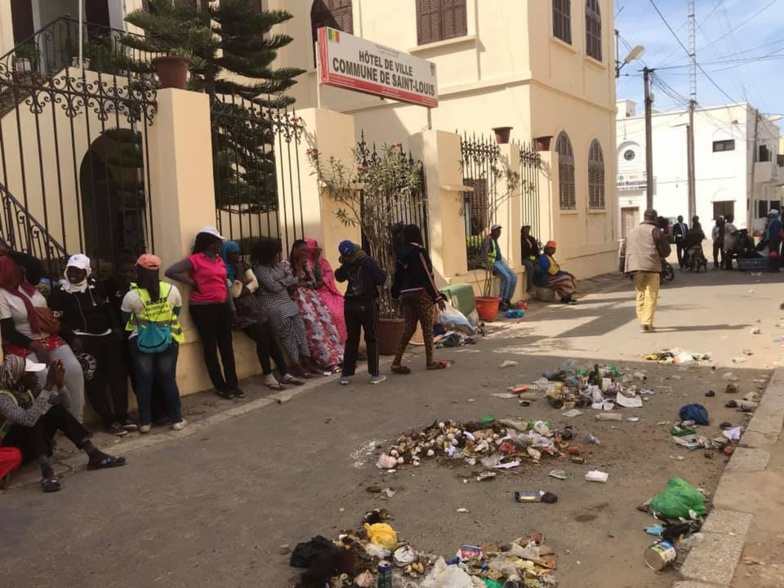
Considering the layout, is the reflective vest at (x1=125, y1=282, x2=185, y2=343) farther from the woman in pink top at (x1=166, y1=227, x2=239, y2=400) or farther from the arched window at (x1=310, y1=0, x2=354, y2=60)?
the arched window at (x1=310, y1=0, x2=354, y2=60)

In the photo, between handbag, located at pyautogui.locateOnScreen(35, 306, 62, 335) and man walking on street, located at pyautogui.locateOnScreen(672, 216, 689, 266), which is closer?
handbag, located at pyautogui.locateOnScreen(35, 306, 62, 335)

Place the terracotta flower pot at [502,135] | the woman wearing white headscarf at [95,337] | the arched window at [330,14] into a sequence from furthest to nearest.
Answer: the arched window at [330,14], the terracotta flower pot at [502,135], the woman wearing white headscarf at [95,337]

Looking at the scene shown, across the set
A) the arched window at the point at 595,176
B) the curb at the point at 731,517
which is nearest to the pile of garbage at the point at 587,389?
the curb at the point at 731,517

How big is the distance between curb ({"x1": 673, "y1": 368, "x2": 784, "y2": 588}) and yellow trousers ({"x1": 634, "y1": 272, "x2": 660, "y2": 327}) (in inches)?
160

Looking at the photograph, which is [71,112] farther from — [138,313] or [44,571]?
[44,571]

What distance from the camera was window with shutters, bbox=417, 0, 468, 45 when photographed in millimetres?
15141

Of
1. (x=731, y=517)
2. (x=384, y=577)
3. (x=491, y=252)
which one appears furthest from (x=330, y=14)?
(x=384, y=577)

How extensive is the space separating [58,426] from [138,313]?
1153 millimetres

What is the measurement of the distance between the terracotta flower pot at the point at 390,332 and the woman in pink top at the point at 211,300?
7.83 ft

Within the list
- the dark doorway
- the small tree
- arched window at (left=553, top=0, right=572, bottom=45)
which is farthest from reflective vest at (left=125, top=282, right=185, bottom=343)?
arched window at (left=553, top=0, right=572, bottom=45)

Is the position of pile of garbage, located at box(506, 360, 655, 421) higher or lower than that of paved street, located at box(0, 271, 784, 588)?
higher

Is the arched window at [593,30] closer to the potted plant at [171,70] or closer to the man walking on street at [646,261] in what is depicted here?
the man walking on street at [646,261]

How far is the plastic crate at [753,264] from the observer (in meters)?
18.0

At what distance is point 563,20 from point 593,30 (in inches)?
95.5
